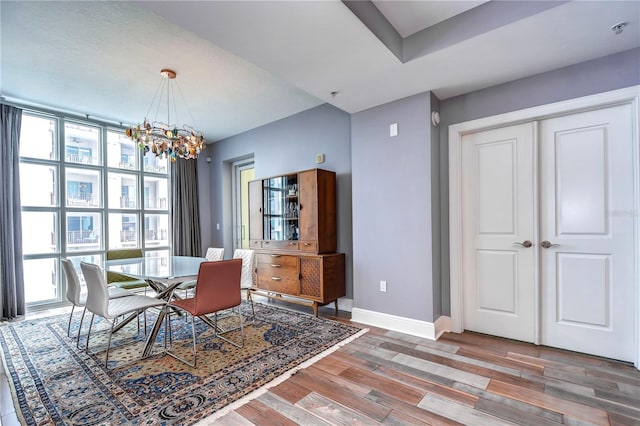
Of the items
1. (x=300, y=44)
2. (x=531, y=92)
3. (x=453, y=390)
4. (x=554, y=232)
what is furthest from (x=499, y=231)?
(x=300, y=44)

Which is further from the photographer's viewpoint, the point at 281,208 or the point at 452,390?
the point at 281,208

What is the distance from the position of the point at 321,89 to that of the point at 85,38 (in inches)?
84.2

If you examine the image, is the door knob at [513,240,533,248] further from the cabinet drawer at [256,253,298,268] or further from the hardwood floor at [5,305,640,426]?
the cabinet drawer at [256,253,298,268]

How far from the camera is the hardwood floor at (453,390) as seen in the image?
1725 mm

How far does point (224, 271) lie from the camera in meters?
2.50

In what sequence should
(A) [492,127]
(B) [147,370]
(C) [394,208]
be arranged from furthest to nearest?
(C) [394,208] < (A) [492,127] < (B) [147,370]

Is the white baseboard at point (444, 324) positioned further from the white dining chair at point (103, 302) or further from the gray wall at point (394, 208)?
the white dining chair at point (103, 302)

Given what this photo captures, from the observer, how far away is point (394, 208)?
319cm

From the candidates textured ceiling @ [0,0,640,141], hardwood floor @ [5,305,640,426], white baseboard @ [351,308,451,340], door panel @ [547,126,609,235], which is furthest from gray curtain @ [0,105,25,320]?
door panel @ [547,126,609,235]

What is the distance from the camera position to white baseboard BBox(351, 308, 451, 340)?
2.92 metres

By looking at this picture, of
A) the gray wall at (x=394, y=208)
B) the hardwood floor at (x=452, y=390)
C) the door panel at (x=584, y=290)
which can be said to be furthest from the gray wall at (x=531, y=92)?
the door panel at (x=584, y=290)

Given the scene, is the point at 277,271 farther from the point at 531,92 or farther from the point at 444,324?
the point at 531,92

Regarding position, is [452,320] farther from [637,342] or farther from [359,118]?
[359,118]

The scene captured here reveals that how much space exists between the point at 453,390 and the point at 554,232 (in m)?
1.74
